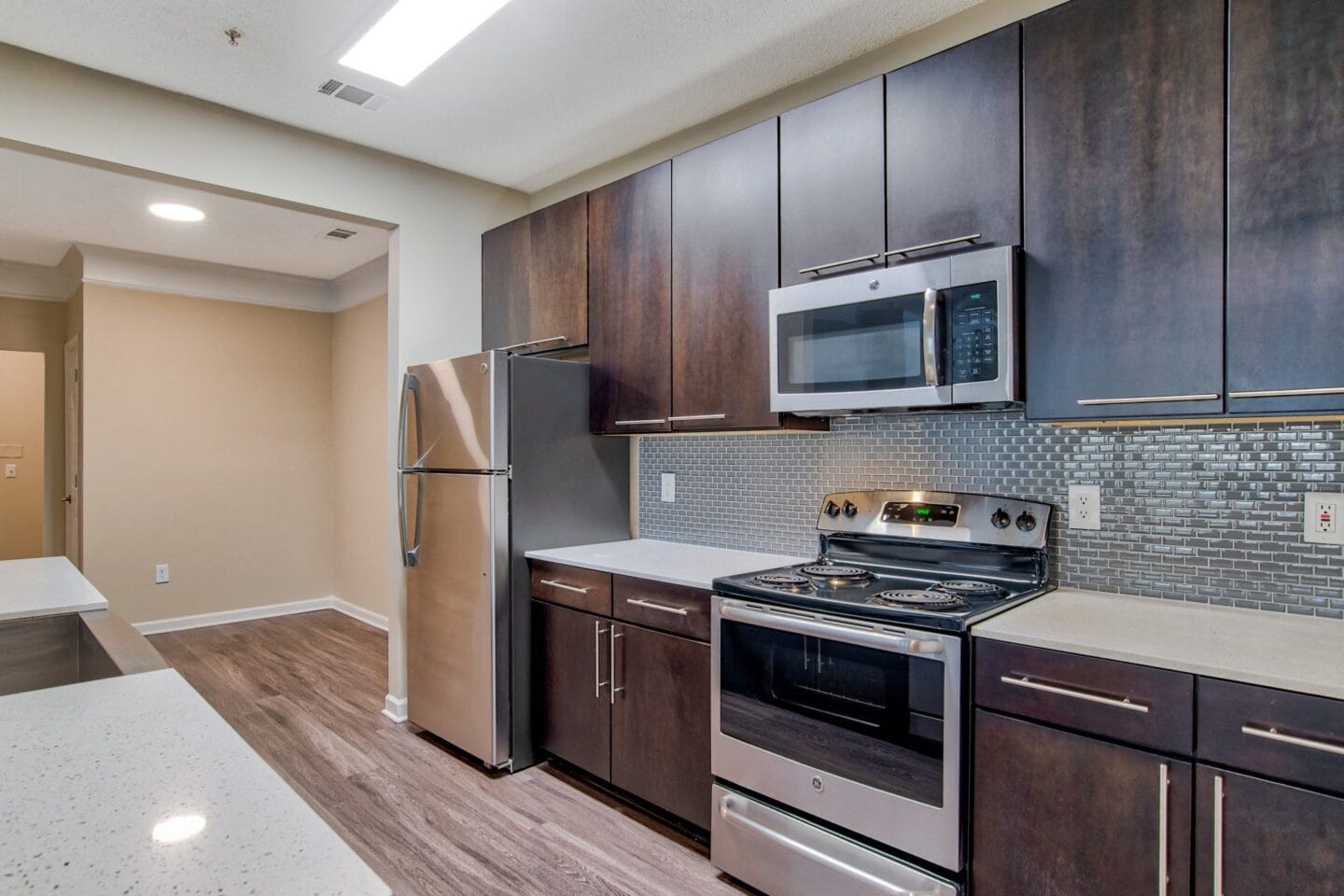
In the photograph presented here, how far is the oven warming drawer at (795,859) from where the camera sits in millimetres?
1676

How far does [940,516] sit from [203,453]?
5036mm

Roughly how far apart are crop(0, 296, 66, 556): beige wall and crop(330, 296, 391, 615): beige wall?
1.84 meters

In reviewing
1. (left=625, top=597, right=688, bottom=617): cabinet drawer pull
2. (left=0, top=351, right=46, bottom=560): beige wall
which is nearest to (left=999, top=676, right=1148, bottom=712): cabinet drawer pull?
(left=625, top=597, right=688, bottom=617): cabinet drawer pull

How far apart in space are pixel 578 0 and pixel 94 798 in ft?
7.26

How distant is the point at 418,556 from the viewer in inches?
122

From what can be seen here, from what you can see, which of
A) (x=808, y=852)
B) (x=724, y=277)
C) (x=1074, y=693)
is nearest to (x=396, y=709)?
(x=808, y=852)

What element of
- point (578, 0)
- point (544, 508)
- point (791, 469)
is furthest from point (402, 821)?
point (578, 0)

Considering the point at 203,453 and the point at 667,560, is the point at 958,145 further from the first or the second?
the point at 203,453

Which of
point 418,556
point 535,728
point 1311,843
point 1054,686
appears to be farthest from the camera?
point 418,556

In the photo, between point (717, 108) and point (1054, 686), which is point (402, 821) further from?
point (717, 108)

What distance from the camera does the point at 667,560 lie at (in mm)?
2607

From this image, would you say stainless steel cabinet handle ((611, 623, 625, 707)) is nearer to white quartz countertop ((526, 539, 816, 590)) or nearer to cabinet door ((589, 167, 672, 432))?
white quartz countertop ((526, 539, 816, 590))

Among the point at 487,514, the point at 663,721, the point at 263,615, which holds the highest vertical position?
the point at 487,514

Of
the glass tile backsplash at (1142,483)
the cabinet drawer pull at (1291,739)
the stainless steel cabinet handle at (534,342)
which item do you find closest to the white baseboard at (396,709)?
the stainless steel cabinet handle at (534,342)
